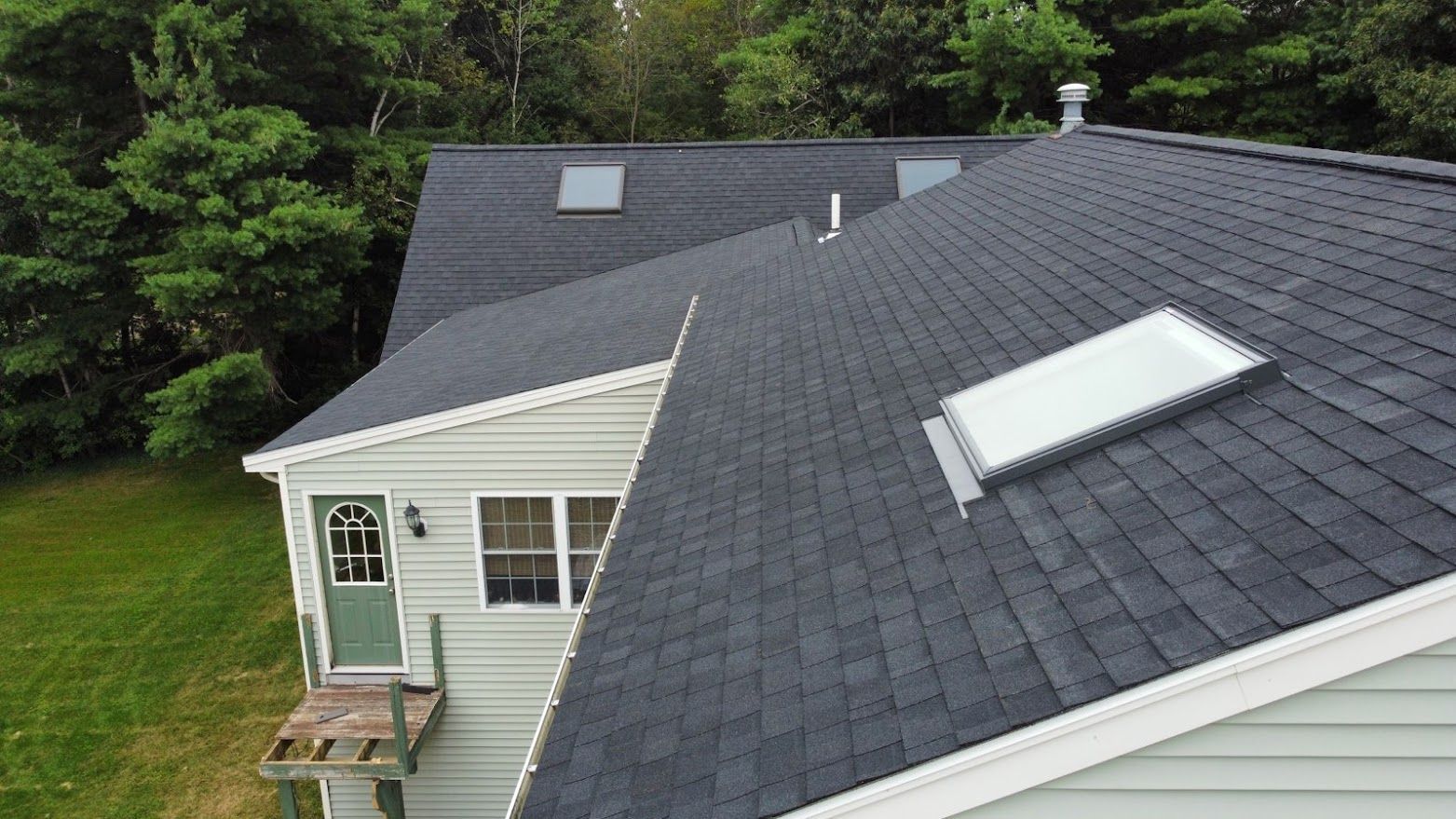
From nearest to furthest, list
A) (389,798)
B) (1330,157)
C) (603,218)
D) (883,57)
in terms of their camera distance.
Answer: (1330,157), (389,798), (603,218), (883,57)

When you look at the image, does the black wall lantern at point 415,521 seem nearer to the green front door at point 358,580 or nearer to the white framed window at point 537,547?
the green front door at point 358,580

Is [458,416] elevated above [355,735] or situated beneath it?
elevated above

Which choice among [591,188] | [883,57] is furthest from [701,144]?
[883,57]

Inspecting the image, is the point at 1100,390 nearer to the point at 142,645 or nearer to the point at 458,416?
the point at 458,416

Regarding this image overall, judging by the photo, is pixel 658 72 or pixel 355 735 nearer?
pixel 355 735

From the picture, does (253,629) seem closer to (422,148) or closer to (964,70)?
(422,148)

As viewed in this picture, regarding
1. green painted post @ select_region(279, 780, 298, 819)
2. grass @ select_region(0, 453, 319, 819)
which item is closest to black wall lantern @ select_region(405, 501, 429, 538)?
green painted post @ select_region(279, 780, 298, 819)
